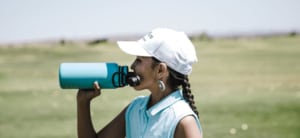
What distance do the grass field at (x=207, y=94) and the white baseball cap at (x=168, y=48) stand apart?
3.55 meters

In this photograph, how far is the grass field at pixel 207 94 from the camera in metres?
6.77

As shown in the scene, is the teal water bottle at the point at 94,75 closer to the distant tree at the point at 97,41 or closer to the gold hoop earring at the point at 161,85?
the gold hoop earring at the point at 161,85

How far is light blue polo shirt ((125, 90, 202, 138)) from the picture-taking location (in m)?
2.63

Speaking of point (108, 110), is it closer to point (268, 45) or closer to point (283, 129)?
point (283, 129)

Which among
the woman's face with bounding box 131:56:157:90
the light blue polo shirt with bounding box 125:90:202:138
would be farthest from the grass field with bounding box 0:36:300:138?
the woman's face with bounding box 131:56:157:90

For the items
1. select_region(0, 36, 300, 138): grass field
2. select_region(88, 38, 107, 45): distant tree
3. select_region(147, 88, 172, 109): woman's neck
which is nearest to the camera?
select_region(147, 88, 172, 109): woman's neck

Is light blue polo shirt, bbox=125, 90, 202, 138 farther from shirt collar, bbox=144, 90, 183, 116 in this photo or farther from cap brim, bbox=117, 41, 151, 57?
cap brim, bbox=117, 41, 151, 57

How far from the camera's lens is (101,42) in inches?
784

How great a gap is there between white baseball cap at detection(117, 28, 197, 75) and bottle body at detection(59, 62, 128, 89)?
0.32 ft

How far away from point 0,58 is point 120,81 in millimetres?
13523

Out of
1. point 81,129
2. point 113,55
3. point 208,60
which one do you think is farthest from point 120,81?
point 113,55

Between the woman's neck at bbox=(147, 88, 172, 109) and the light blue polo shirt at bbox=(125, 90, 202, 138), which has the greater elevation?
the woman's neck at bbox=(147, 88, 172, 109)

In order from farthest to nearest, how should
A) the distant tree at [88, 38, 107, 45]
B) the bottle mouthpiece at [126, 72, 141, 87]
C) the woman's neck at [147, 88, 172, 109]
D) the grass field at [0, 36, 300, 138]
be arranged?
the distant tree at [88, 38, 107, 45], the grass field at [0, 36, 300, 138], the woman's neck at [147, 88, 172, 109], the bottle mouthpiece at [126, 72, 141, 87]

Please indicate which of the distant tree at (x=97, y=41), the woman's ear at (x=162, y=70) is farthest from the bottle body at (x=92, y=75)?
the distant tree at (x=97, y=41)
